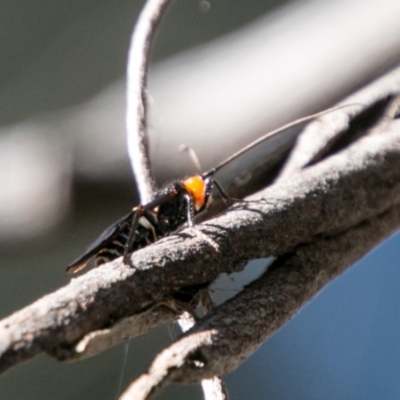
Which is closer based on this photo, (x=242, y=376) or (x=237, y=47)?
(x=237, y=47)

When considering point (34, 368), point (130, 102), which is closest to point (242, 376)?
point (34, 368)

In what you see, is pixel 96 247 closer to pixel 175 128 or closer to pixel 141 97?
pixel 141 97

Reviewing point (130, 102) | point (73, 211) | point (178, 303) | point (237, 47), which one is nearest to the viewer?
point (178, 303)

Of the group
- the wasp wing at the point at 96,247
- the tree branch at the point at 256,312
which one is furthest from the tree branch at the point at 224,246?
the wasp wing at the point at 96,247

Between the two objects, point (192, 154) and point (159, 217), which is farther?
point (192, 154)

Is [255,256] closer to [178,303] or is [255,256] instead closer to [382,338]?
[178,303]

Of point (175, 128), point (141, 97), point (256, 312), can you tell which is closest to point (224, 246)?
point (256, 312)
